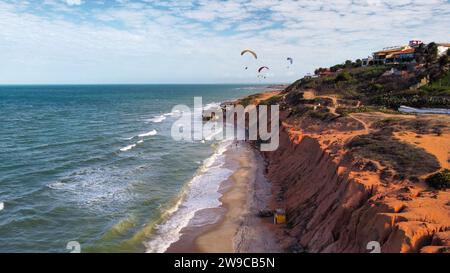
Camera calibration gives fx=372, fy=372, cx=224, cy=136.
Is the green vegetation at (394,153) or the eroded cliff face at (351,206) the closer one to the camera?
the eroded cliff face at (351,206)

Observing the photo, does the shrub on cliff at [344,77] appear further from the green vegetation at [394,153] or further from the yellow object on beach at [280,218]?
the yellow object on beach at [280,218]

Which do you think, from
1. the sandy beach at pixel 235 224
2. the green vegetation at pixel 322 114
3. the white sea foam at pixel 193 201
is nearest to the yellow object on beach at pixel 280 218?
the sandy beach at pixel 235 224

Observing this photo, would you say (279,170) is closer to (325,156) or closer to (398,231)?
(325,156)

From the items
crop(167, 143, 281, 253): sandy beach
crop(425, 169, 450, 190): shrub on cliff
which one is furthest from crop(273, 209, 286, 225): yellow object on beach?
Answer: crop(425, 169, 450, 190): shrub on cliff

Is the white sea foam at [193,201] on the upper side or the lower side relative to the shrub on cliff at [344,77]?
lower

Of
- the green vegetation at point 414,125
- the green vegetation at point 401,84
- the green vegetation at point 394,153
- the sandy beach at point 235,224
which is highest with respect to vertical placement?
the green vegetation at point 401,84

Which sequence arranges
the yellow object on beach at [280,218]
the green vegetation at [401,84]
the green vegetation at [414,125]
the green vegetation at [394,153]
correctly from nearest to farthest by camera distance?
the green vegetation at [394,153]
the yellow object on beach at [280,218]
the green vegetation at [414,125]
the green vegetation at [401,84]

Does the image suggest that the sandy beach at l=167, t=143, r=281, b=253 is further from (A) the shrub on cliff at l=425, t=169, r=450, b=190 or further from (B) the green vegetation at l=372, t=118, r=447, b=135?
(B) the green vegetation at l=372, t=118, r=447, b=135

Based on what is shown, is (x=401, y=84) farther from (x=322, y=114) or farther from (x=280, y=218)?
(x=280, y=218)
